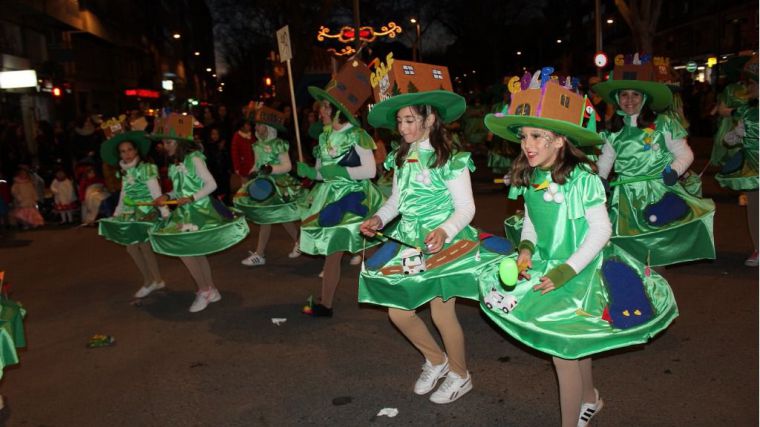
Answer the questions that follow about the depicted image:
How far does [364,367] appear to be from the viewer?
495cm

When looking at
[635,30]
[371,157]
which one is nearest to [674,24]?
[635,30]

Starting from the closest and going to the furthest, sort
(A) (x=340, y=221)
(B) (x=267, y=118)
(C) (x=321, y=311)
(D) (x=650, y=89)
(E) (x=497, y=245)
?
(E) (x=497, y=245), (D) (x=650, y=89), (A) (x=340, y=221), (C) (x=321, y=311), (B) (x=267, y=118)

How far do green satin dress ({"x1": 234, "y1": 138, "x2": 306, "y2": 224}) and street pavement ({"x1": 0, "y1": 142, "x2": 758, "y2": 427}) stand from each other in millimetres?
913

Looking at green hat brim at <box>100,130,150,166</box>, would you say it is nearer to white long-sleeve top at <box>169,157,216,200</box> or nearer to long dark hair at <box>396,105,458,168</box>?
white long-sleeve top at <box>169,157,216,200</box>

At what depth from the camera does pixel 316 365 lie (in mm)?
5031

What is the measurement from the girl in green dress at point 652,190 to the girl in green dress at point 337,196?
6.60 feet

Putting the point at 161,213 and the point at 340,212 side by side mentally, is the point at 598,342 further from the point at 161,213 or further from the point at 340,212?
the point at 161,213

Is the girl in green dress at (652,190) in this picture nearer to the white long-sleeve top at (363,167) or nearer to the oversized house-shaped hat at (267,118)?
the white long-sleeve top at (363,167)

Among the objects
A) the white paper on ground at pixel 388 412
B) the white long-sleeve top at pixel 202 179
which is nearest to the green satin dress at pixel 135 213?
the white long-sleeve top at pixel 202 179

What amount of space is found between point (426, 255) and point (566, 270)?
1.06m

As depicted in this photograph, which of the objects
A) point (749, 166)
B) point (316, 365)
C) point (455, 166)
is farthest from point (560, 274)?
point (749, 166)

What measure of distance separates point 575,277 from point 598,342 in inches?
12.9

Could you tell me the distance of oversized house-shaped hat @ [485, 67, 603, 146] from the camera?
10.4ft

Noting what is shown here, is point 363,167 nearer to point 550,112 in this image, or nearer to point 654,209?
point 654,209
